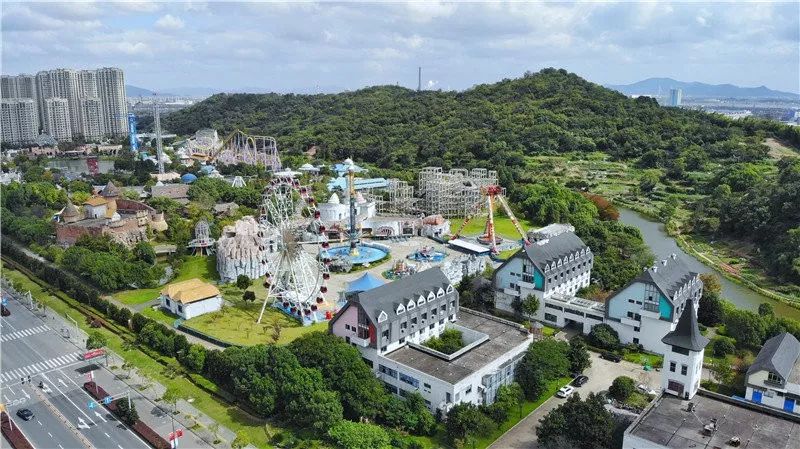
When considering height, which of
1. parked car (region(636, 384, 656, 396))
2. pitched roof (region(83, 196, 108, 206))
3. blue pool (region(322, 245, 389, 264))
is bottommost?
A: parked car (region(636, 384, 656, 396))

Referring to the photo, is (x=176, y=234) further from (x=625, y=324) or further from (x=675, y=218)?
(x=675, y=218)

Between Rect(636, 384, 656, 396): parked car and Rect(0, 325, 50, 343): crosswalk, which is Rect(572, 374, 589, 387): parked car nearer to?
Rect(636, 384, 656, 396): parked car

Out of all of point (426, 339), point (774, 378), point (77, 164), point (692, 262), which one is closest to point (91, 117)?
point (77, 164)

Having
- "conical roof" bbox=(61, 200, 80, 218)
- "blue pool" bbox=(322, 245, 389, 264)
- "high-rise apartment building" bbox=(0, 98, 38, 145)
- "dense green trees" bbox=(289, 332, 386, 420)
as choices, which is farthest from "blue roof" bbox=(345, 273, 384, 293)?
"high-rise apartment building" bbox=(0, 98, 38, 145)

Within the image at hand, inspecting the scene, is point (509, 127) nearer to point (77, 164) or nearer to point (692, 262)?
point (692, 262)

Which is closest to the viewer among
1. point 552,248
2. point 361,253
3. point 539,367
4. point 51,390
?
point 539,367

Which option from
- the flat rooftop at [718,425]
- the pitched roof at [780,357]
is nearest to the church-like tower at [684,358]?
the flat rooftop at [718,425]
